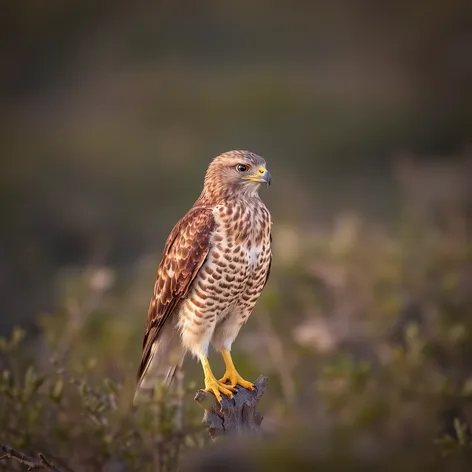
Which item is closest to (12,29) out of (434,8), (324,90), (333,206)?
(324,90)

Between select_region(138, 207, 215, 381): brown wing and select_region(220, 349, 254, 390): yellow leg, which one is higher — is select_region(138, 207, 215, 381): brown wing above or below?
above

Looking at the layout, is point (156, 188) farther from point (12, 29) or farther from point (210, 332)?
point (210, 332)

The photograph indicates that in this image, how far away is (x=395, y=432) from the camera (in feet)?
27.2

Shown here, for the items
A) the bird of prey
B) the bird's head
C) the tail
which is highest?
the bird's head

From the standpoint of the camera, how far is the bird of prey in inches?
217

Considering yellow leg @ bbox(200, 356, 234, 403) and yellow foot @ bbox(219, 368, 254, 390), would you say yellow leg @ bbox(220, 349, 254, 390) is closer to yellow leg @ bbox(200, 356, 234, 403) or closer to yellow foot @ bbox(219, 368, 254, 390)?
yellow foot @ bbox(219, 368, 254, 390)

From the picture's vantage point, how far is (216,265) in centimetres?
551

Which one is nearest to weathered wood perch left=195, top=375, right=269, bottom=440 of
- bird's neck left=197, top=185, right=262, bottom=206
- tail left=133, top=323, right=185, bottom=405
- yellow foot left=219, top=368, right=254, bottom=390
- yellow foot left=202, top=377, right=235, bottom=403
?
yellow foot left=202, top=377, right=235, bottom=403

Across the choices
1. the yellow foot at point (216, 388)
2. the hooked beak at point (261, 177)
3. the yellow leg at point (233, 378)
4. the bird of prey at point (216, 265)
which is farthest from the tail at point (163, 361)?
the hooked beak at point (261, 177)

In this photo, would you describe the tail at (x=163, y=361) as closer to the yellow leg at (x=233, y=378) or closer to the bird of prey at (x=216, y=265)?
the bird of prey at (x=216, y=265)

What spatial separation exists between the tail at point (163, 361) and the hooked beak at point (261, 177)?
107 cm

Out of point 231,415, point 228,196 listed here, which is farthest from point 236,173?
point 231,415

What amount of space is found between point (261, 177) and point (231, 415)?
1.34 meters

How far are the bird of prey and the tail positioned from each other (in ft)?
0.05
